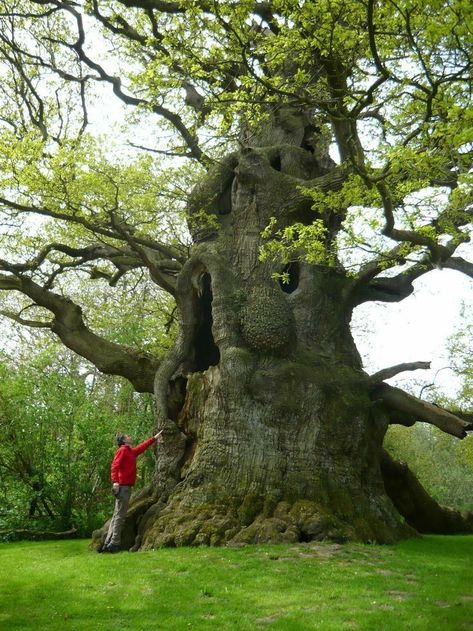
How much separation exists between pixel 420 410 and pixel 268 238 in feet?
15.8

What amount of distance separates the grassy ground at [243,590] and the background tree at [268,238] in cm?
106

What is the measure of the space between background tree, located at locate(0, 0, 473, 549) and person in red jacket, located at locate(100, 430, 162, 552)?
458 mm

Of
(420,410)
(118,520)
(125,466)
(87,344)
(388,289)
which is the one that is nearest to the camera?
(118,520)

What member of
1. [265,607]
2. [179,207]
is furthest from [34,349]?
[265,607]

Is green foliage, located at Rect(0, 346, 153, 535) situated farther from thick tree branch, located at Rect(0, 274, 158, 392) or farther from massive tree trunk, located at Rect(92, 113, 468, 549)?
massive tree trunk, located at Rect(92, 113, 468, 549)

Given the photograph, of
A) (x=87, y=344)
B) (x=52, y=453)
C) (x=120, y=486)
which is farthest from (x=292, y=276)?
(x=52, y=453)

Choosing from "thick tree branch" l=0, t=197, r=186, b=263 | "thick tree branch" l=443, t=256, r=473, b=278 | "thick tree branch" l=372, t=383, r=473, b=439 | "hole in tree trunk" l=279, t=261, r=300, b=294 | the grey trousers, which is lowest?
the grey trousers

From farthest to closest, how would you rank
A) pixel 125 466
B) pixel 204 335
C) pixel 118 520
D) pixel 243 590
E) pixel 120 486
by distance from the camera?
1. pixel 204 335
2. pixel 125 466
3. pixel 120 486
4. pixel 118 520
5. pixel 243 590

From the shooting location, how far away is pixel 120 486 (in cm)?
1060

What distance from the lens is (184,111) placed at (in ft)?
51.6

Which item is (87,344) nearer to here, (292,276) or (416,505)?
(292,276)

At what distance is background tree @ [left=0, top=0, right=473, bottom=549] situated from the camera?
855cm

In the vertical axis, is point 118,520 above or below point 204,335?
below

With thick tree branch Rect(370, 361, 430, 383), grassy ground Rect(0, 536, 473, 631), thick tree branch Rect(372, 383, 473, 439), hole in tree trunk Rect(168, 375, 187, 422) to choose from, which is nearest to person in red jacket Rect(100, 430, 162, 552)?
grassy ground Rect(0, 536, 473, 631)
